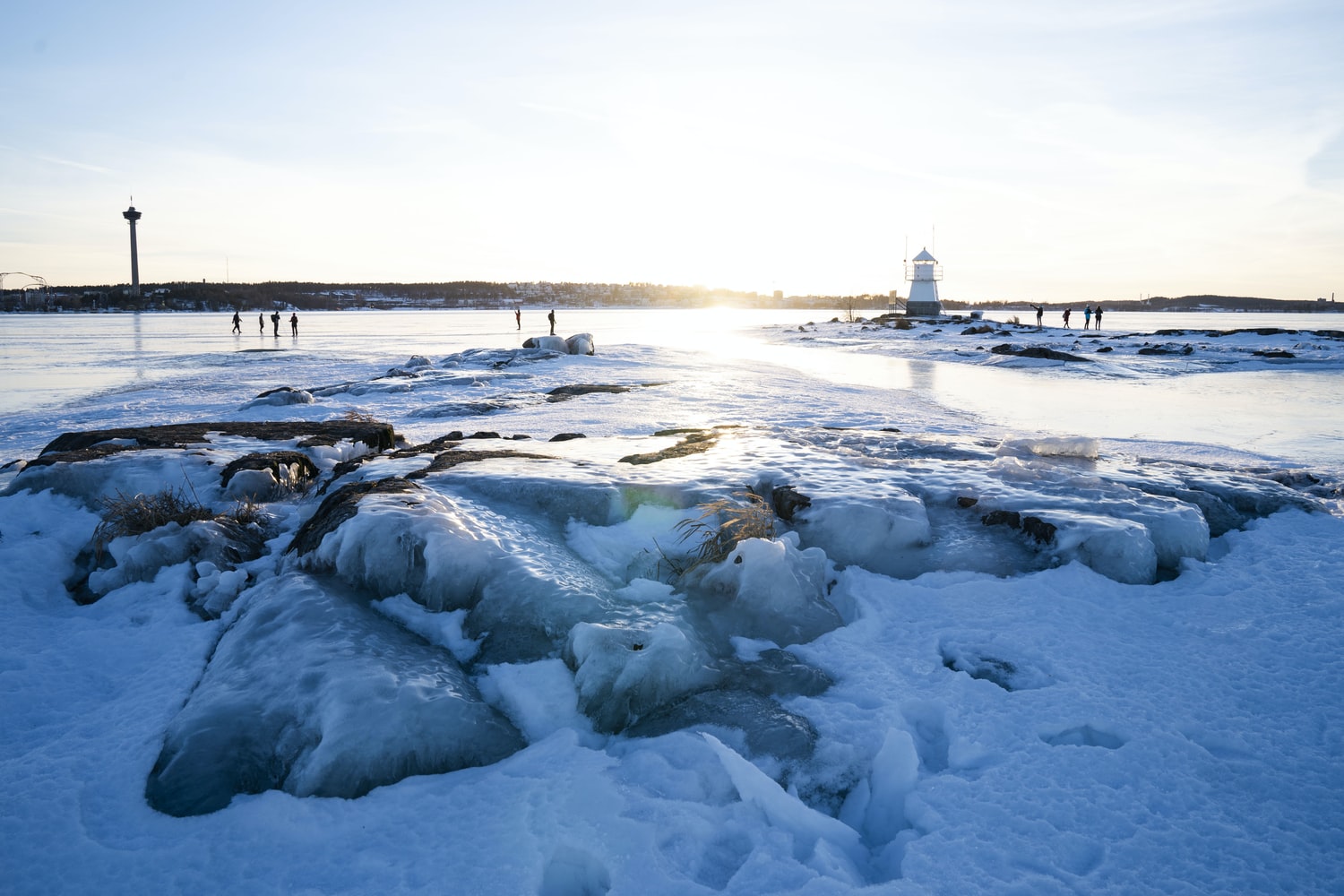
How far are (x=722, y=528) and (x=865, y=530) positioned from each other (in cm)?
111

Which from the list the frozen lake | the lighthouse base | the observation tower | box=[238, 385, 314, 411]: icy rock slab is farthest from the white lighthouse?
the observation tower

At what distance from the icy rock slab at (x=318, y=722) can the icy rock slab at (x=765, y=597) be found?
5.01ft

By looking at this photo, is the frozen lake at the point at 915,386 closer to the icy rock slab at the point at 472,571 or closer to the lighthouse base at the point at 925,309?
the icy rock slab at the point at 472,571

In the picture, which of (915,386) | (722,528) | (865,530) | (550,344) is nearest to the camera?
(722,528)

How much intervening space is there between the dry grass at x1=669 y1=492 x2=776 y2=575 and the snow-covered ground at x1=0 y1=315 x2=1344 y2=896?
45 mm

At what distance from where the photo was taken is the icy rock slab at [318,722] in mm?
3119

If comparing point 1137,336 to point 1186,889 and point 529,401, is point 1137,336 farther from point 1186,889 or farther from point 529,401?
point 1186,889

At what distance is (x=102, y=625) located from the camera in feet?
14.5

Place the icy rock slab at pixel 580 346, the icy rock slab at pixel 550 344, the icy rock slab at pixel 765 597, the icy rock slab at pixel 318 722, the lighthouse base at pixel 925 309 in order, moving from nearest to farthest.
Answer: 1. the icy rock slab at pixel 318 722
2. the icy rock slab at pixel 765 597
3. the icy rock slab at pixel 550 344
4. the icy rock slab at pixel 580 346
5. the lighthouse base at pixel 925 309

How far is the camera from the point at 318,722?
332cm

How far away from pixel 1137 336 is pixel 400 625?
43198 mm

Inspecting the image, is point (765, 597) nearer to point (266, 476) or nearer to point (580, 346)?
point (266, 476)

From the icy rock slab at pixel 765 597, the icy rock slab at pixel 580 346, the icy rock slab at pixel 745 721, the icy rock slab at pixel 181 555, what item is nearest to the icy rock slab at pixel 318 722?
the icy rock slab at pixel 745 721

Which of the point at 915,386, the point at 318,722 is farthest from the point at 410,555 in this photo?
the point at 915,386
